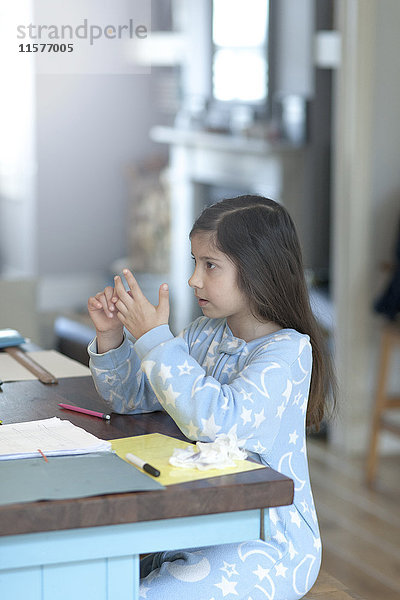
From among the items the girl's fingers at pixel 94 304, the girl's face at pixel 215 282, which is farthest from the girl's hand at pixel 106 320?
the girl's face at pixel 215 282

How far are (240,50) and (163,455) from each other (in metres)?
3.98

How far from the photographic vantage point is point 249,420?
→ 3.84 ft

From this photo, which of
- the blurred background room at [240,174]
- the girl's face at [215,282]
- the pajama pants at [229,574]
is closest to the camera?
the pajama pants at [229,574]

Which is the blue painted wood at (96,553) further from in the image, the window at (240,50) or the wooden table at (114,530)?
the window at (240,50)

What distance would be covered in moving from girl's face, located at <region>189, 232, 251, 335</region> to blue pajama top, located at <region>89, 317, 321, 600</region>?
58 mm

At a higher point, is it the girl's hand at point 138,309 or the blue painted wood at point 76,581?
the girl's hand at point 138,309

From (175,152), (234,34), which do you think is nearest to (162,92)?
(175,152)

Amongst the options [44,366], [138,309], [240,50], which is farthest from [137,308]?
[240,50]

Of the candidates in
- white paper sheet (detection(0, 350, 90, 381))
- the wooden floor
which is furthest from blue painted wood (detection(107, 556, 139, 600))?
the wooden floor

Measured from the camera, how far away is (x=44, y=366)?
1.73 m

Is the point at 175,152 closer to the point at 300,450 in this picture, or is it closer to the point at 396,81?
the point at 396,81

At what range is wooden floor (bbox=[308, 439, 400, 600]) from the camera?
2506mm

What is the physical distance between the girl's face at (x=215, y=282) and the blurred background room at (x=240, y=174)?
0.29 meters

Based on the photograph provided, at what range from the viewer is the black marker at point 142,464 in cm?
104
